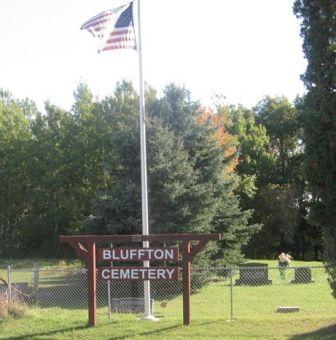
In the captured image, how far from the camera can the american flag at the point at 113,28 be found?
15148 millimetres

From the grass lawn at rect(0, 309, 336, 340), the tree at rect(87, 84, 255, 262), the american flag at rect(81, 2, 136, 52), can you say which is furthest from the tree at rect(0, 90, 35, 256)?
the grass lawn at rect(0, 309, 336, 340)

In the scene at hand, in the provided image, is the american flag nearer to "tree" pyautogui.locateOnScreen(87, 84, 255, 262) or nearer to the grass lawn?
the grass lawn

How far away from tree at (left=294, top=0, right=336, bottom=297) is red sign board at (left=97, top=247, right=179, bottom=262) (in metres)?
3.13

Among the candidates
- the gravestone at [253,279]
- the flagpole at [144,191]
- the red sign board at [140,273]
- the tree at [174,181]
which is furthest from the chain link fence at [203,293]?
the red sign board at [140,273]

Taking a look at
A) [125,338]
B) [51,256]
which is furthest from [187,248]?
[51,256]

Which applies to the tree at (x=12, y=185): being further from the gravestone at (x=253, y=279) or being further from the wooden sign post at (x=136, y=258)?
the wooden sign post at (x=136, y=258)

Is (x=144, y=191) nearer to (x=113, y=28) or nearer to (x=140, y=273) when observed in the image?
(x=140, y=273)

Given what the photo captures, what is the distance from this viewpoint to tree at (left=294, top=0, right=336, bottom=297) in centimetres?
1132

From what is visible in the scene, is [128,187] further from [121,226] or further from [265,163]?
[265,163]

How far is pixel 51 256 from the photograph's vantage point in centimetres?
4594

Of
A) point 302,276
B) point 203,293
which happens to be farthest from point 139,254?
point 302,276

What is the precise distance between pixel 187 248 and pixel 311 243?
140 ft

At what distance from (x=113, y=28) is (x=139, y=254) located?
601cm

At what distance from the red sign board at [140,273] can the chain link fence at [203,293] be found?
324 cm
